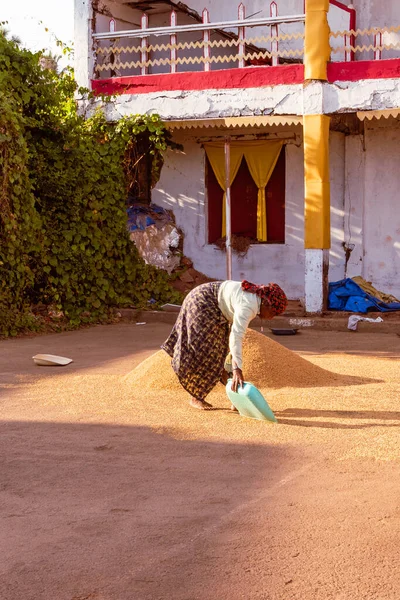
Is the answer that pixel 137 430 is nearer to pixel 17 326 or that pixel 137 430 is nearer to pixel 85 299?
pixel 17 326

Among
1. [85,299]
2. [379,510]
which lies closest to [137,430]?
[379,510]

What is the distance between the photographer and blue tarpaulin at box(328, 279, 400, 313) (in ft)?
42.4

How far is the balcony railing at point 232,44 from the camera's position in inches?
500

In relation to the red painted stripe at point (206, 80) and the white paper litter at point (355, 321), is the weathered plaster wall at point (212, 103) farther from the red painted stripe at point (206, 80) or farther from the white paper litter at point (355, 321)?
the white paper litter at point (355, 321)

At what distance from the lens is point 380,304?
13.2 metres

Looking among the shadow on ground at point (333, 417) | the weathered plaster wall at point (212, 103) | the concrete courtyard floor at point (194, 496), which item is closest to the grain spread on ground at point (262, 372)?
the concrete courtyard floor at point (194, 496)

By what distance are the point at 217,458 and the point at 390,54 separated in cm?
1050

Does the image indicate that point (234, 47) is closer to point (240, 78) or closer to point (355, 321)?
point (240, 78)

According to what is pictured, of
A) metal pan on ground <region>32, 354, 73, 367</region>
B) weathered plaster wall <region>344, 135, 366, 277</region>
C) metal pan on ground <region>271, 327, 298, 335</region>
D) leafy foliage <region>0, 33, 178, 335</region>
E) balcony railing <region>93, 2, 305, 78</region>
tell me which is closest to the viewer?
metal pan on ground <region>32, 354, 73, 367</region>

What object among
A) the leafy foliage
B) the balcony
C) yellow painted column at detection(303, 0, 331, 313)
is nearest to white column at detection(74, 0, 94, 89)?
the balcony

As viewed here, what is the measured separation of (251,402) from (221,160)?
9718mm

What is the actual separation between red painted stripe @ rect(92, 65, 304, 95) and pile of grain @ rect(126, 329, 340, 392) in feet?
19.8

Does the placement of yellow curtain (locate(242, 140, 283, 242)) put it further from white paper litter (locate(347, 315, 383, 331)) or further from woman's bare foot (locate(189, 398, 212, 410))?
woman's bare foot (locate(189, 398, 212, 410))

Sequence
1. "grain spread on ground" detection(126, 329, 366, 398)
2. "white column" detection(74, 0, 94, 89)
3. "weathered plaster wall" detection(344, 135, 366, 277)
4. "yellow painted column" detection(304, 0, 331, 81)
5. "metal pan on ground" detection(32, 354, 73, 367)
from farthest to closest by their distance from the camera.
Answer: "weathered plaster wall" detection(344, 135, 366, 277)
"white column" detection(74, 0, 94, 89)
"yellow painted column" detection(304, 0, 331, 81)
"metal pan on ground" detection(32, 354, 73, 367)
"grain spread on ground" detection(126, 329, 366, 398)
